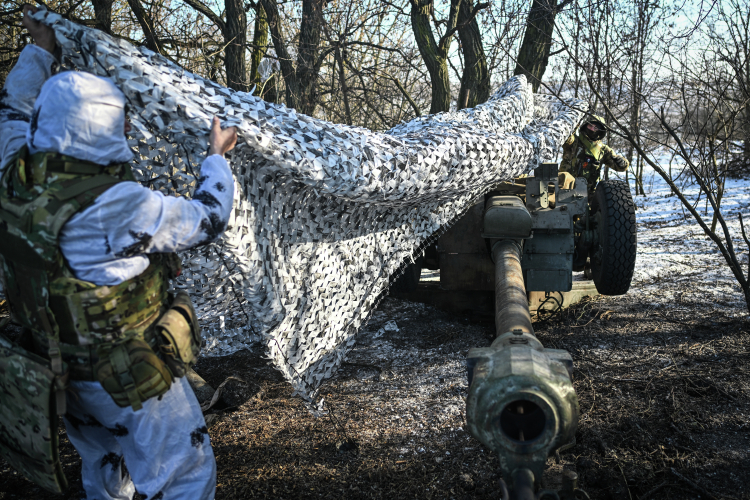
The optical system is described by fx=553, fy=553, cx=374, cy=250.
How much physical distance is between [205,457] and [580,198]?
11.4 feet

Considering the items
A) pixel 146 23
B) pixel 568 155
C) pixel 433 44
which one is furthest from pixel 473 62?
pixel 146 23

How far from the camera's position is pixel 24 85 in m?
1.86

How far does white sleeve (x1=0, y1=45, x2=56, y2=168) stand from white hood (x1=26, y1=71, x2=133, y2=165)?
0.28 m

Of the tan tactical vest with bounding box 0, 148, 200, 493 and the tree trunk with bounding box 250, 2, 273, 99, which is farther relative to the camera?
the tree trunk with bounding box 250, 2, 273, 99

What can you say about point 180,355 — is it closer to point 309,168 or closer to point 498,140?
point 309,168

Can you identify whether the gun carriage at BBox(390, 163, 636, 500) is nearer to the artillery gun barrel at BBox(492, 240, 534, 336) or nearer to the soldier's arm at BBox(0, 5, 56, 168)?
the artillery gun barrel at BBox(492, 240, 534, 336)

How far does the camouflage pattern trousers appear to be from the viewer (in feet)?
5.80

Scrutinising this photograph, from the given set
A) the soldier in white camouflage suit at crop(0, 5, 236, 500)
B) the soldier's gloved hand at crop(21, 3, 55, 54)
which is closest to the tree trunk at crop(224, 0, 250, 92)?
the soldier's gloved hand at crop(21, 3, 55, 54)

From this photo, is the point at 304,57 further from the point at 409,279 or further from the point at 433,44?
the point at 409,279

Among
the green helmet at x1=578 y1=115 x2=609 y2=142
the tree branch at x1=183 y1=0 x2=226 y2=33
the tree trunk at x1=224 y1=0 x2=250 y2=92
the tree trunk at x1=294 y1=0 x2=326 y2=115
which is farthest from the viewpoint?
the tree trunk at x1=294 y1=0 x2=326 y2=115

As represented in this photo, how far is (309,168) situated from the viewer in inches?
89.1

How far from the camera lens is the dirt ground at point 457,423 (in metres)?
2.56

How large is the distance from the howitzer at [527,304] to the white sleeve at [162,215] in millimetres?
960

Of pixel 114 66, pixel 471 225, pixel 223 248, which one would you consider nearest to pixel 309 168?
pixel 223 248
